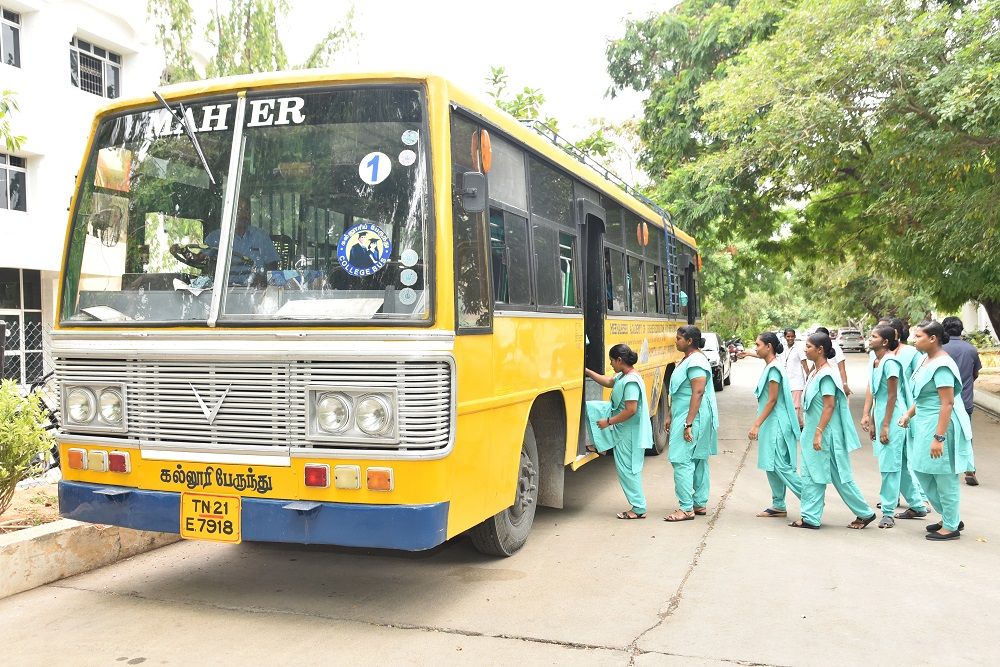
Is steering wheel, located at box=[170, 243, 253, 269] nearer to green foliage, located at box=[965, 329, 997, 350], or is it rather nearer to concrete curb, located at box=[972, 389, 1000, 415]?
concrete curb, located at box=[972, 389, 1000, 415]

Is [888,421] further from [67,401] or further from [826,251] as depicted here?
[826,251]

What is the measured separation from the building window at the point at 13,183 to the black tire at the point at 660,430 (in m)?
12.9

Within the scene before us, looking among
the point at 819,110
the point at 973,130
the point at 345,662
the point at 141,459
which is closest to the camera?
the point at 345,662

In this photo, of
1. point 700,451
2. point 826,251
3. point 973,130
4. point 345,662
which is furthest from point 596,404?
point 826,251

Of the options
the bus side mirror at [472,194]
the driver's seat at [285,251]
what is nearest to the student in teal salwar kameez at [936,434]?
the bus side mirror at [472,194]

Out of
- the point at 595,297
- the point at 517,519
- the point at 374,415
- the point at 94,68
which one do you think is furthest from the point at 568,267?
the point at 94,68

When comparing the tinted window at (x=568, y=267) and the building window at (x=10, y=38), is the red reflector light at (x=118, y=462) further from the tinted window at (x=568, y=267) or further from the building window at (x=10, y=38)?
the building window at (x=10, y=38)

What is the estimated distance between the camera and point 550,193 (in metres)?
6.74

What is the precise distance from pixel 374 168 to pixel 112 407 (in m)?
1.94

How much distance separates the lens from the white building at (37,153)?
54.9 ft

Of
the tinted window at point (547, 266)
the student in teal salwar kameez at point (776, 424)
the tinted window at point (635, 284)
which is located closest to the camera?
the tinted window at point (547, 266)

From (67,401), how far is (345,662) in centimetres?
220

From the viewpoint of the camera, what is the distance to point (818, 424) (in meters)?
6.96

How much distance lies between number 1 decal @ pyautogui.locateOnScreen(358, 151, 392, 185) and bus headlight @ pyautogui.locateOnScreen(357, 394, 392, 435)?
1.15 m
